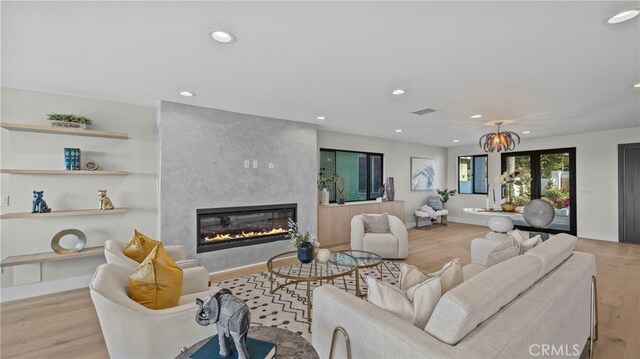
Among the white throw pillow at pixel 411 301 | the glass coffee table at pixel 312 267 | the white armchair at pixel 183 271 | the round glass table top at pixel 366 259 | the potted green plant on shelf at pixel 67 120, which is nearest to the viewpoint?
the white throw pillow at pixel 411 301

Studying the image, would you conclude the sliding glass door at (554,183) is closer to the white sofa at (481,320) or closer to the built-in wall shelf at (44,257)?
the white sofa at (481,320)

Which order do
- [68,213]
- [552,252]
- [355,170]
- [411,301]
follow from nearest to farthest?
[411,301] → [552,252] → [68,213] → [355,170]

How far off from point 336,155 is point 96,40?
14.7 feet

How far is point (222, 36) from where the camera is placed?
6.36 feet

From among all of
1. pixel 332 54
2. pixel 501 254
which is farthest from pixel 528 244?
pixel 332 54

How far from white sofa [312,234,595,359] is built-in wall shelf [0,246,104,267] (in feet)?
10.6

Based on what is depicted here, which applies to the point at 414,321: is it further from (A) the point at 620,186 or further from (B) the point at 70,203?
(A) the point at 620,186

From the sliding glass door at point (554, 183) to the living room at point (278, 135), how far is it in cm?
19

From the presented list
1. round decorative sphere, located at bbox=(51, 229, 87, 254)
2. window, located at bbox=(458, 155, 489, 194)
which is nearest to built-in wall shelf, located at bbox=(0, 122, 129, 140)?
round decorative sphere, located at bbox=(51, 229, 87, 254)

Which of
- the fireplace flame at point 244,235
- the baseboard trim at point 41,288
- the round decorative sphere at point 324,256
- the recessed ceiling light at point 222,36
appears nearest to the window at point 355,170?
the fireplace flame at point 244,235

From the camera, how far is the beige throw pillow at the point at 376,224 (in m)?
4.59

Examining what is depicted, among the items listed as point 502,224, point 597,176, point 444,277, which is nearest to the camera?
point 444,277

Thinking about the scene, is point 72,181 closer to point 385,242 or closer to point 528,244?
point 385,242

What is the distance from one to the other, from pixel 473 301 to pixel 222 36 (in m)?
2.25
